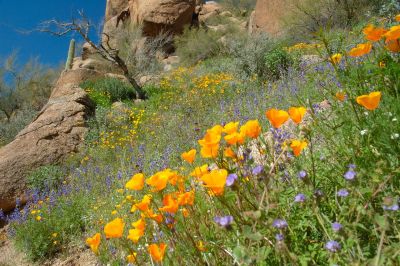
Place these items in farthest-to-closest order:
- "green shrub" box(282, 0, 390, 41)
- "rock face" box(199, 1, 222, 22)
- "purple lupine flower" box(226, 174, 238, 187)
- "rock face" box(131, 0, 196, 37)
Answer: "rock face" box(199, 1, 222, 22), "rock face" box(131, 0, 196, 37), "green shrub" box(282, 0, 390, 41), "purple lupine flower" box(226, 174, 238, 187)

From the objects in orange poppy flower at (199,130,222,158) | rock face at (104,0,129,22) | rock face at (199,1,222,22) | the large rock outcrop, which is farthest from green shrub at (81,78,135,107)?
rock face at (104,0,129,22)

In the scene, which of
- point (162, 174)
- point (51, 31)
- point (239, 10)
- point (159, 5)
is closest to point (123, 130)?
point (51, 31)

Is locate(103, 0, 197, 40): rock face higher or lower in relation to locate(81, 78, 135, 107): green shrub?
higher

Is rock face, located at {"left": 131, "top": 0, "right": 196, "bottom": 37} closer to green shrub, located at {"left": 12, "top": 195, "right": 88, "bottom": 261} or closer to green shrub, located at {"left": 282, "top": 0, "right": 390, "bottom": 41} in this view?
green shrub, located at {"left": 282, "top": 0, "right": 390, "bottom": 41}

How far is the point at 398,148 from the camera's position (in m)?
1.67

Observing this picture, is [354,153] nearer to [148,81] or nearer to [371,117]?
[371,117]

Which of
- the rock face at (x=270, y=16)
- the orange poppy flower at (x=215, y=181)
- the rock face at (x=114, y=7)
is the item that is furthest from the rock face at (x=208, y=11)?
the orange poppy flower at (x=215, y=181)

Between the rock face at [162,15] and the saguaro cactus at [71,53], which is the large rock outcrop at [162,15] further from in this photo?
the saguaro cactus at [71,53]

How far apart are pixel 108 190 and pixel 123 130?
348 centimetres

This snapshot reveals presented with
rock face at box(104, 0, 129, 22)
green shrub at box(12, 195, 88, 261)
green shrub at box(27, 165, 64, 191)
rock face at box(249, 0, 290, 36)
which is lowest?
green shrub at box(12, 195, 88, 261)

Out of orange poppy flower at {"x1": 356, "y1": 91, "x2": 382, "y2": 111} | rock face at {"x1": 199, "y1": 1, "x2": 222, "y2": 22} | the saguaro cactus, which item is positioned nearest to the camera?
orange poppy flower at {"x1": 356, "y1": 91, "x2": 382, "y2": 111}

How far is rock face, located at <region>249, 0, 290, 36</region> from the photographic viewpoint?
19.0 metres

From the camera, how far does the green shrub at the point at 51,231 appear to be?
16.0 ft

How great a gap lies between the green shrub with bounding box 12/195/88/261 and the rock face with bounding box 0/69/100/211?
2175mm
